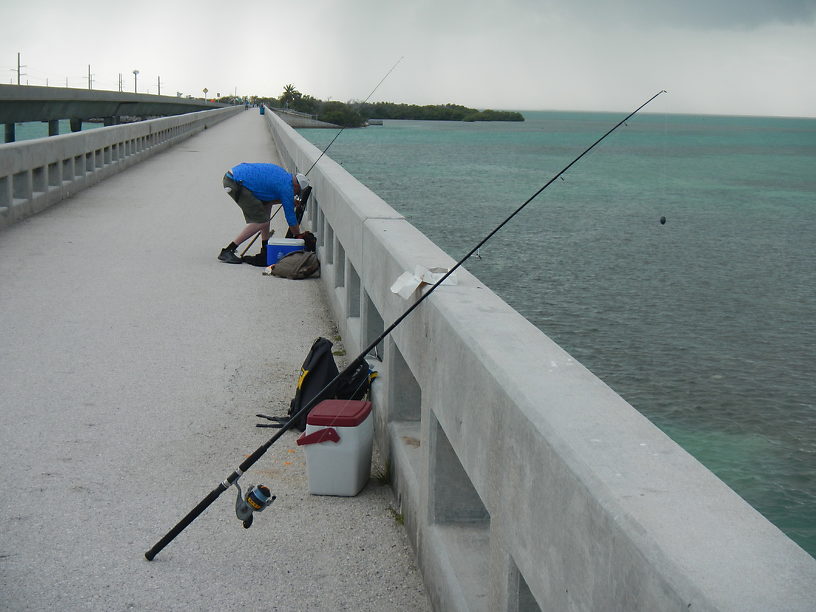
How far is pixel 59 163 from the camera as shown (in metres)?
16.9

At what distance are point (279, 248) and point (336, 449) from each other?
262 inches

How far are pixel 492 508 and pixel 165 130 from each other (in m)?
32.3

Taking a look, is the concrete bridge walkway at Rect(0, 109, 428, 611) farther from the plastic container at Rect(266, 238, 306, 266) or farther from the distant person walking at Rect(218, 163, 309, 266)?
the distant person walking at Rect(218, 163, 309, 266)

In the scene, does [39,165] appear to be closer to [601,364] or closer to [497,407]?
[601,364]

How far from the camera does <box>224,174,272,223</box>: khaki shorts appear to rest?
11.9 metres

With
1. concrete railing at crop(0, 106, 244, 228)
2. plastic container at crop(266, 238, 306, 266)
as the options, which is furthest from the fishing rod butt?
concrete railing at crop(0, 106, 244, 228)

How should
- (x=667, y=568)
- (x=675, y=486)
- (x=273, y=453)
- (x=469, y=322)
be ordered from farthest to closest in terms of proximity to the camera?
(x=273, y=453), (x=469, y=322), (x=675, y=486), (x=667, y=568)

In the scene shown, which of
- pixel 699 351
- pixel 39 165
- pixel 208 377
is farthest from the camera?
pixel 699 351

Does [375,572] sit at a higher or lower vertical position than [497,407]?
lower

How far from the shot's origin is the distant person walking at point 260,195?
11.6 meters

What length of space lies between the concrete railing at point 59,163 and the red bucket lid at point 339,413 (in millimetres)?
9133

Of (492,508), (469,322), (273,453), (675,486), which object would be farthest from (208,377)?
(675,486)

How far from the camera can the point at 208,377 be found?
698cm

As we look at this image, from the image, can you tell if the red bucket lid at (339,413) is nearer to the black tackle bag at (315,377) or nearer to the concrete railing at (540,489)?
the concrete railing at (540,489)
